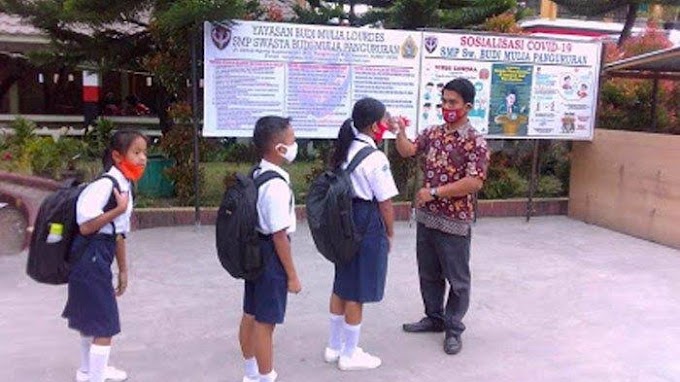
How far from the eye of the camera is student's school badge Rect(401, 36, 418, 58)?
673 cm

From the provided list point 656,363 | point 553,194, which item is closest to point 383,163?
point 656,363

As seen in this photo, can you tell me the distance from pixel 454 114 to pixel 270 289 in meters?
1.45

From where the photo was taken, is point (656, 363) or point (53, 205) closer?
point (53, 205)

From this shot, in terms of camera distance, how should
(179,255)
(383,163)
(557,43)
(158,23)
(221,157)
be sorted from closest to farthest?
→ (383,163) < (179,255) < (158,23) < (557,43) < (221,157)

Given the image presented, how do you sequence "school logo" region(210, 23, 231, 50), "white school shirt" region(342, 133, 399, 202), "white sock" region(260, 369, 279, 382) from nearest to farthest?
"white sock" region(260, 369, 279, 382) < "white school shirt" region(342, 133, 399, 202) < "school logo" region(210, 23, 231, 50)

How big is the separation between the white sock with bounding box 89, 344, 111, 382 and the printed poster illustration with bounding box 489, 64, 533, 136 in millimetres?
4934

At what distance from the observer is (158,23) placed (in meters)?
6.71

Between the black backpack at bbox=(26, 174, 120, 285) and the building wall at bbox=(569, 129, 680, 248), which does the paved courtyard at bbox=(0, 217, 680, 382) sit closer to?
the building wall at bbox=(569, 129, 680, 248)

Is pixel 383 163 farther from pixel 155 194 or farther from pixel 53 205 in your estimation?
pixel 155 194

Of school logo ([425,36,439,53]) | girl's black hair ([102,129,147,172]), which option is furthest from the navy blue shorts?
school logo ([425,36,439,53])

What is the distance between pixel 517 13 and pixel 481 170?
6.46 m

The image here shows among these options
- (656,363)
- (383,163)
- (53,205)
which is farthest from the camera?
(656,363)

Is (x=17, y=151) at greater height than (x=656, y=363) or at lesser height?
greater

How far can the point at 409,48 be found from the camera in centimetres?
674
